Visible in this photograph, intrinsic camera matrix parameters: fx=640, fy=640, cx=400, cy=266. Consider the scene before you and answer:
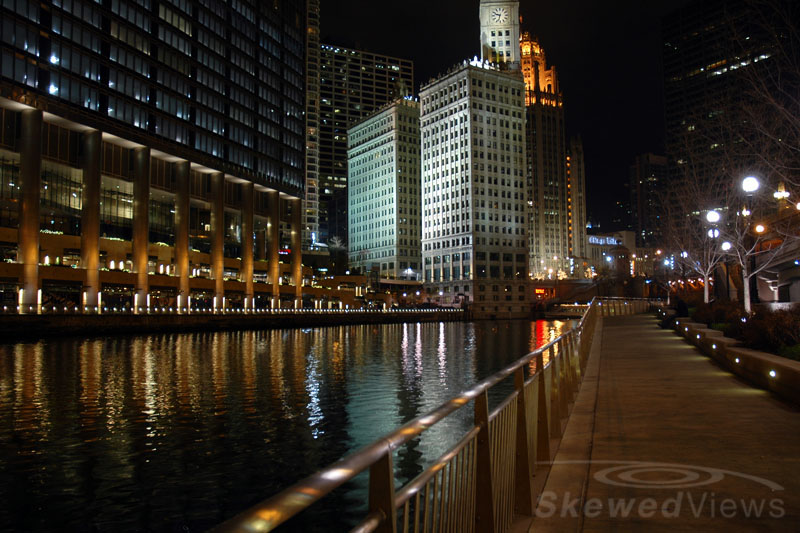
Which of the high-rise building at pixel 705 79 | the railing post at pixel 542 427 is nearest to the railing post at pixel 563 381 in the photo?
the railing post at pixel 542 427

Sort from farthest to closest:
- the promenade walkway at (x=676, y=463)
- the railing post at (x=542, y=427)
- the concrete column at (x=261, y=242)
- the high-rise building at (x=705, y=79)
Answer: the concrete column at (x=261, y=242), the high-rise building at (x=705, y=79), the railing post at (x=542, y=427), the promenade walkway at (x=676, y=463)

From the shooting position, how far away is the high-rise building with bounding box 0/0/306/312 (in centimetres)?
6862

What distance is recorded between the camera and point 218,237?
94875 millimetres

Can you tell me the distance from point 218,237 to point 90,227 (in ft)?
75.8

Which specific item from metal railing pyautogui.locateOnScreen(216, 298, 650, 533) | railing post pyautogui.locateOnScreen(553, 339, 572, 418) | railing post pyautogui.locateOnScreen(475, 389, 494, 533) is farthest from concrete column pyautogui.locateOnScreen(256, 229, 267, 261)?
railing post pyautogui.locateOnScreen(475, 389, 494, 533)

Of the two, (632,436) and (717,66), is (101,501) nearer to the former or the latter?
(632,436)

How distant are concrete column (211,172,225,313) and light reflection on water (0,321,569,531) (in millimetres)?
58415

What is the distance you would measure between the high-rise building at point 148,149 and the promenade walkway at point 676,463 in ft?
220

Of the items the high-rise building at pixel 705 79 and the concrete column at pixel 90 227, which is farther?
the concrete column at pixel 90 227

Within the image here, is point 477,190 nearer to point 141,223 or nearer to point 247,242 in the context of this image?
point 247,242

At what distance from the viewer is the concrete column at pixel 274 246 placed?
107 m

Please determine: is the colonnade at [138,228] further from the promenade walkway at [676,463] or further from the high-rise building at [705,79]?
the promenade walkway at [676,463]

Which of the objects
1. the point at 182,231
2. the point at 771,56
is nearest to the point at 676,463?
the point at 771,56

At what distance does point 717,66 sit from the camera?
54781 mm
